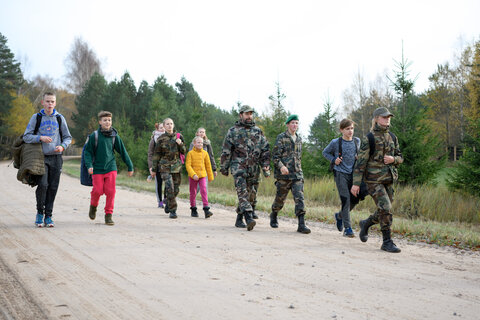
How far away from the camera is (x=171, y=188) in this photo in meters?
9.95

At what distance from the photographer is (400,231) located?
8352 millimetres

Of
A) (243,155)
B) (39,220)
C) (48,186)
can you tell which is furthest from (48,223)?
(243,155)

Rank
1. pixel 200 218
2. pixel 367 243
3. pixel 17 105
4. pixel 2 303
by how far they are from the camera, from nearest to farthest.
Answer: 1. pixel 2 303
2. pixel 367 243
3. pixel 200 218
4. pixel 17 105

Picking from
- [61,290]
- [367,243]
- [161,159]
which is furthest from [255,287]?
[161,159]

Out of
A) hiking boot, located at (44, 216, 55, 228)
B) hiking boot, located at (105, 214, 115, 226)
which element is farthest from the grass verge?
hiking boot, located at (44, 216, 55, 228)

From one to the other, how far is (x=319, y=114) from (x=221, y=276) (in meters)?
16.3

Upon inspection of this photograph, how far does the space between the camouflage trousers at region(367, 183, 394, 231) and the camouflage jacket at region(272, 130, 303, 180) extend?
1676 millimetres

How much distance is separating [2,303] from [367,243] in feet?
17.6

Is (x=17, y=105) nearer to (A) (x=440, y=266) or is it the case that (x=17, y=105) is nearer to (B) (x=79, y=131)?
(B) (x=79, y=131)

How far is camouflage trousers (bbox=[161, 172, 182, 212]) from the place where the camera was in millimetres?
9677

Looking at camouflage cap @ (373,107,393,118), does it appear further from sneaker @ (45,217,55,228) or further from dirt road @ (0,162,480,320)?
sneaker @ (45,217,55,228)

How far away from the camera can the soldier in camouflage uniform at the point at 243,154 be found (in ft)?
27.3

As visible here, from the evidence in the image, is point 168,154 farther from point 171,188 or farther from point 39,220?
point 39,220

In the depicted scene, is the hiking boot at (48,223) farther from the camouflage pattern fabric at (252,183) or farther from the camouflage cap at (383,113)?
the camouflage cap at (383,113)
